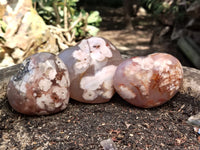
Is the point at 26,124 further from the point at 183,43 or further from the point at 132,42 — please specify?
the point at 132,42

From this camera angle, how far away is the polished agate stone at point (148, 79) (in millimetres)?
1439

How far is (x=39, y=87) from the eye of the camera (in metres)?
1.37

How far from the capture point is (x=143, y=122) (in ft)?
4.60

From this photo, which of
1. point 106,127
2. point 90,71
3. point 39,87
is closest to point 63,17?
point 90,71

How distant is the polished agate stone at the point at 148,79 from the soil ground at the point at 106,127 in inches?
3.8

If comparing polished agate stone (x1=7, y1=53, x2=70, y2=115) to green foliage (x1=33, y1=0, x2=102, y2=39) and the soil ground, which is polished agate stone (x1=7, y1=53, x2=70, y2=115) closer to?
the soil ground

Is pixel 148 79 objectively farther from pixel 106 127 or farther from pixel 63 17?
pixel 63 17

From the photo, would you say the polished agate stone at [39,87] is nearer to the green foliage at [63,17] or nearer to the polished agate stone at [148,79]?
the polished agate stone at [148,79]

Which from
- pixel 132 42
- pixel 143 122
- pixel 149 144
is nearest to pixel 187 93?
pixel 143 122

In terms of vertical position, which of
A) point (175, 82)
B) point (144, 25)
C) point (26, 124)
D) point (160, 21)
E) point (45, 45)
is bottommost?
point (144, 25)

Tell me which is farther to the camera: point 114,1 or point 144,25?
point 114,1

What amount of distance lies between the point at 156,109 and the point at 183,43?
3.29 m

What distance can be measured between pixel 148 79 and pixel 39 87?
611 mm

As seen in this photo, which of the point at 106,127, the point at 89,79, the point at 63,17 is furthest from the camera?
the point at 63,17
